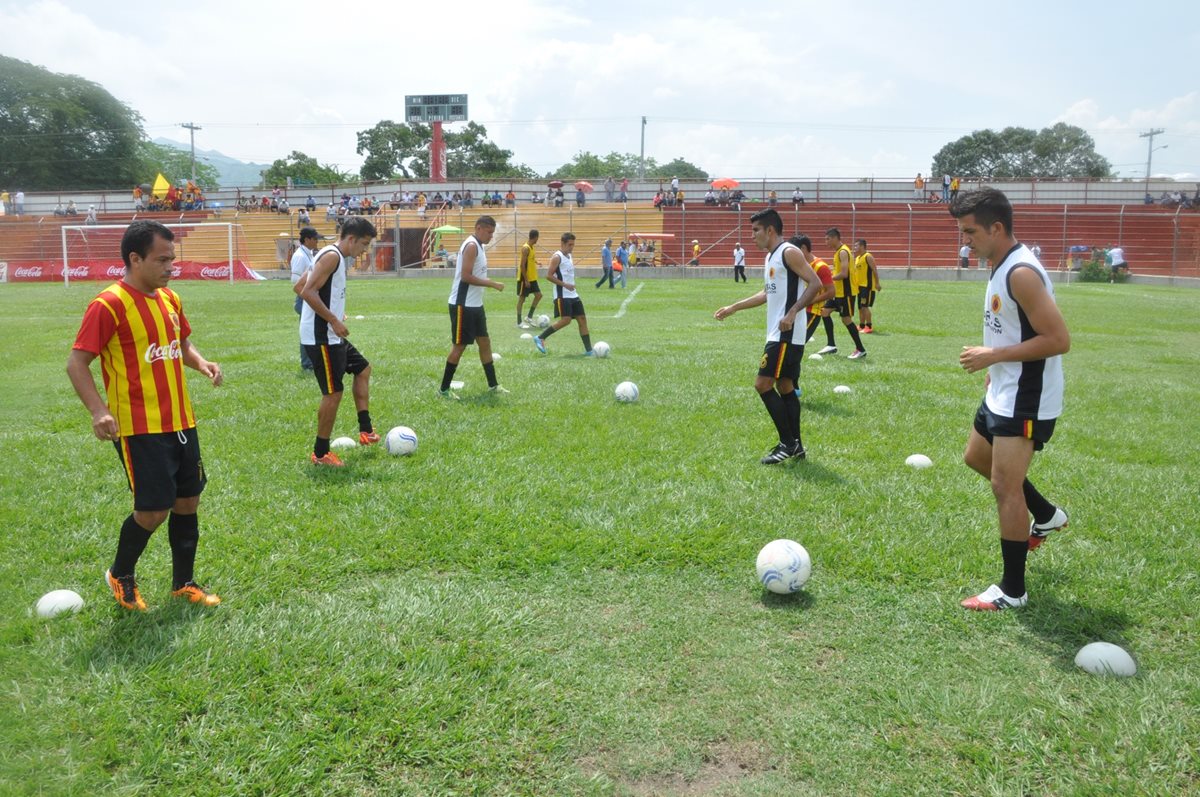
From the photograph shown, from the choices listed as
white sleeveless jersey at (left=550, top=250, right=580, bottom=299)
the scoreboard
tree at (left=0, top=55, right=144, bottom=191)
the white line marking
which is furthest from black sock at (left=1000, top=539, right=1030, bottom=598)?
the scoreboard

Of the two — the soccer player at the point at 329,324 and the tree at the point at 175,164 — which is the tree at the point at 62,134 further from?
the soccer player at the point at 329,324

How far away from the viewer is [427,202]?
48406 millimetres

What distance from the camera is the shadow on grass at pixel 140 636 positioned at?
368 centimetres

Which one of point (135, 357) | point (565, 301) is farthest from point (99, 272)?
point (135, 357)

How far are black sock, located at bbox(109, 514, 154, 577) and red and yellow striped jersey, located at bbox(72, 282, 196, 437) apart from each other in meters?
0.48

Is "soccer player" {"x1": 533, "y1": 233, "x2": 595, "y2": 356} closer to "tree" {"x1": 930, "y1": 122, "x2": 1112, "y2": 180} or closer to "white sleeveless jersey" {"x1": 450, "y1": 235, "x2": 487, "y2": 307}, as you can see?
"white sleeveless jersey" {"x1": 450, "y1": 235, "x2": 487, "y2": 307}

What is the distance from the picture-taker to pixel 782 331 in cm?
714

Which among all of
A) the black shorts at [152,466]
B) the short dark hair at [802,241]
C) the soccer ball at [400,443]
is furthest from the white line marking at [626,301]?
the black shorts at [152,466]

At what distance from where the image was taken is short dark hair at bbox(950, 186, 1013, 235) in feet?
13.6

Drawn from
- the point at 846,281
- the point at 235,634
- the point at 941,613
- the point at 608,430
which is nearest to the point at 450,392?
the point at 608,430

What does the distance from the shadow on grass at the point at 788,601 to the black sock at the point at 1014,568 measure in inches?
39.0

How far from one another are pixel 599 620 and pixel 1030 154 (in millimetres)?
102226

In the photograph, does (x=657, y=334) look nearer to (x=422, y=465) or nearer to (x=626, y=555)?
(x=422, y=465)

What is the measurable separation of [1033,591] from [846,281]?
34.4 ft
